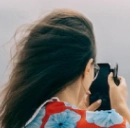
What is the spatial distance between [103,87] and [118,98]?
16 cm

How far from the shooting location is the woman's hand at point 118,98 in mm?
2627

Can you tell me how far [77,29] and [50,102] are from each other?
44 centimetres

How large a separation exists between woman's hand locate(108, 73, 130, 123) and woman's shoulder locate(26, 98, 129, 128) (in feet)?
1.26

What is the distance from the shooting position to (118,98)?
2666mm

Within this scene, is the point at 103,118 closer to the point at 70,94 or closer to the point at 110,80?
the point at 70,94

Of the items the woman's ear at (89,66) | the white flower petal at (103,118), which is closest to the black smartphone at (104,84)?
the woman's ear at (89,66)

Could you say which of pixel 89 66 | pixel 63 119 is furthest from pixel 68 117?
pixel 89 66

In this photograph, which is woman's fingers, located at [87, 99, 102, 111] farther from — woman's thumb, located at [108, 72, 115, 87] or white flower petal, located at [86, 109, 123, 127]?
white flower petal, located at [86, 109, 123, 127]

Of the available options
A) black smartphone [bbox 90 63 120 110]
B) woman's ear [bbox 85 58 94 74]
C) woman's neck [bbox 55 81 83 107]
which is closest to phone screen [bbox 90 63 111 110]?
black smartphone [bbox 90 63 120 110]

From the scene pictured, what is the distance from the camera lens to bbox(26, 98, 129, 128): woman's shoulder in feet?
7.23

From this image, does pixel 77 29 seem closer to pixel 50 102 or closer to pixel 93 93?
pixel 50 102

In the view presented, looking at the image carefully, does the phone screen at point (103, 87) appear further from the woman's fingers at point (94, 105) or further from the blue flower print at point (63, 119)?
the blue flower print at point (63, 119)

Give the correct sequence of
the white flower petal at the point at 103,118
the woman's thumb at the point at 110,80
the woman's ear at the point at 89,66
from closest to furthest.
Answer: the white flower petal at the point at 103,118 → the woman's ear at the point at 89,66 → the woman's thumb at the point at 110,80

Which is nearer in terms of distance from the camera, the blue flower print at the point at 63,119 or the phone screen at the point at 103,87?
the blue flower print at the point at 63,119
